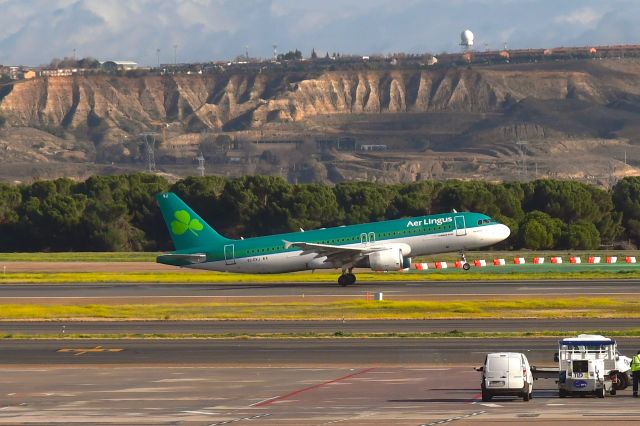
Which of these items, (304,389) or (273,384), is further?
(273,384)

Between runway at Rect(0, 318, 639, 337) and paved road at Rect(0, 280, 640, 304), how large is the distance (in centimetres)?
1044

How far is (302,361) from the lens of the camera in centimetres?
4200

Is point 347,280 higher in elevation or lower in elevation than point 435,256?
lower

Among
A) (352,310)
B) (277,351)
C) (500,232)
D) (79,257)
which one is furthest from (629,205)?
(277,351)

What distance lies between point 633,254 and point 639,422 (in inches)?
2690

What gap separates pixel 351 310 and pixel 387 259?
14.2 metres

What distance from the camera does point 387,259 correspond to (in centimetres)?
7188

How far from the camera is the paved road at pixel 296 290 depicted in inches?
2586

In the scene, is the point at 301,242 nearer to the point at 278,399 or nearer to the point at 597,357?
the point at 278,399

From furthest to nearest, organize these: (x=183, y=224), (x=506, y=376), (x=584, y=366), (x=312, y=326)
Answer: (x=183, y=224) → (x=312, y=326) → (x=584, y=366) → (x=506, y=376)

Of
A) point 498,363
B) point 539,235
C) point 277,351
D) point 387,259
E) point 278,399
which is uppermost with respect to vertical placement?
point 539,235

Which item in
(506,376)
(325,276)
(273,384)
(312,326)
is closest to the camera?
(506,376)

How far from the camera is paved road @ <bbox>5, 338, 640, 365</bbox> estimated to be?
138ft

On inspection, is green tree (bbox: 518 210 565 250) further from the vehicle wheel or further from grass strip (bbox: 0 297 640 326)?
the vehicle wheel
